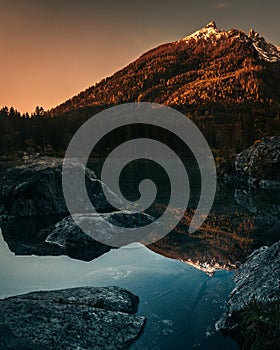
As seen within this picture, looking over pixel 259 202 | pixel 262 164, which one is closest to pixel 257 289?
pixel 259 202

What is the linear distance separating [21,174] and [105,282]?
13348 millimetres

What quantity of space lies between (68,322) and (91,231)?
8094 millimetres

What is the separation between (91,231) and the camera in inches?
603

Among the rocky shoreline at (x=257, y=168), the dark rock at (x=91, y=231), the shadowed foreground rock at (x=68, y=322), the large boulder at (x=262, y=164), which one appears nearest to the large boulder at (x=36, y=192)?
the dark rock at (x=91, y=231)

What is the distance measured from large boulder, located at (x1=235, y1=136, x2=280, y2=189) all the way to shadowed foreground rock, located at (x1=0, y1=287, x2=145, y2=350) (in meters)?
32.3

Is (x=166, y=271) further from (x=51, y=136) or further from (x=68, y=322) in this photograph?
(x=51, y=136)

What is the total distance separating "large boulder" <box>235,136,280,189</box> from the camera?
129 ft

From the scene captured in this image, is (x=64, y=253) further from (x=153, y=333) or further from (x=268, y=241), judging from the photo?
(x=268, y=241)

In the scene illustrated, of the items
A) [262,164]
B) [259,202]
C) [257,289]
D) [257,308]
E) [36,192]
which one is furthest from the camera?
[262,164]

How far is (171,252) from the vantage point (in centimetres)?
1376

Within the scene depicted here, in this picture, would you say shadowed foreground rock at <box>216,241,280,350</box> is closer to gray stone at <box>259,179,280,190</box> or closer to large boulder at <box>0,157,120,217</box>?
large boulder at <box>0,157,120,217</box>

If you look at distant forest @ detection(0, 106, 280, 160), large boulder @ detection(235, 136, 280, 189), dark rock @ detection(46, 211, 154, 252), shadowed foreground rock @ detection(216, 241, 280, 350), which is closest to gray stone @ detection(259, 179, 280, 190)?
large boulder @ detection(235, 136, 280, 189)

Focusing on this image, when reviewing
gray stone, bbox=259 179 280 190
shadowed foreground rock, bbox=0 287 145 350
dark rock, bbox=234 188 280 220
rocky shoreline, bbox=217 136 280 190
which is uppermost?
rocky shoreline, bbox=217 136 280 190

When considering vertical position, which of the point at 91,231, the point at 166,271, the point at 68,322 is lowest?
the point at 68,322
